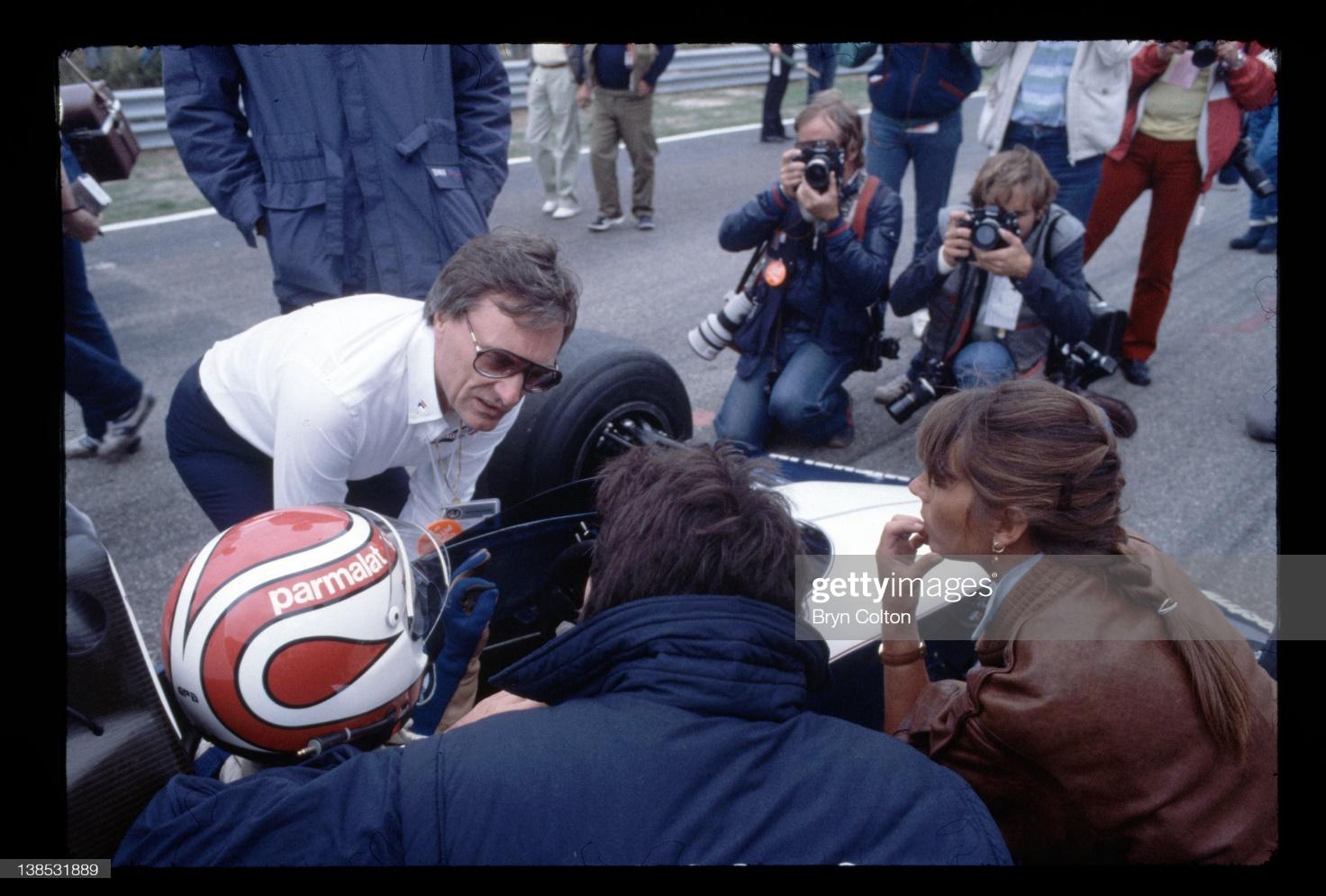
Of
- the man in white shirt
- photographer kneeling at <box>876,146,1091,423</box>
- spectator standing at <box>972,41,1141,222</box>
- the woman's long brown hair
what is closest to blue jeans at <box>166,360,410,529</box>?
the man in white shirt

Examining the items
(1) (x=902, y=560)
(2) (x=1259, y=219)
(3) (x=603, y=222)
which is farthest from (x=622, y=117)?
(1) (x=902, y=560)

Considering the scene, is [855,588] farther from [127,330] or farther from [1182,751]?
[127,330]

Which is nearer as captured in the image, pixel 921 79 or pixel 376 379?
pixel 376 379

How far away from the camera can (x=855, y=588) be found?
1981 millimetres

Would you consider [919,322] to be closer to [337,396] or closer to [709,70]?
[337,396]

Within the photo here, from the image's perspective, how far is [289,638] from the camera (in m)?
1.43

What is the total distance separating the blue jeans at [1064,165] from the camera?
4207 mm

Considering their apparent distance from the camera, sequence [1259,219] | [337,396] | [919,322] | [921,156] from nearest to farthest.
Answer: [337,396] < [921,156] < [919,322] < [1259,219]

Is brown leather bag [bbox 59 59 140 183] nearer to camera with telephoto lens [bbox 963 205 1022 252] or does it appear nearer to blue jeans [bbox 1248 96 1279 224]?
camera with telephoto lens [bbox 963 205 1022 252]

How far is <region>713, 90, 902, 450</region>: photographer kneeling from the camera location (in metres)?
3.40

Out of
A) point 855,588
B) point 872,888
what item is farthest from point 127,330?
point 872,888

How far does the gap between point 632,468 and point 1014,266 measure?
7.23 feet

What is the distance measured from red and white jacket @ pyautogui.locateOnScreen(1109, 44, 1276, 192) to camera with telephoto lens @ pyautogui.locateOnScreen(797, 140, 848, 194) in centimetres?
164

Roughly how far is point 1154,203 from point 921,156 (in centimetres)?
Result: 113
